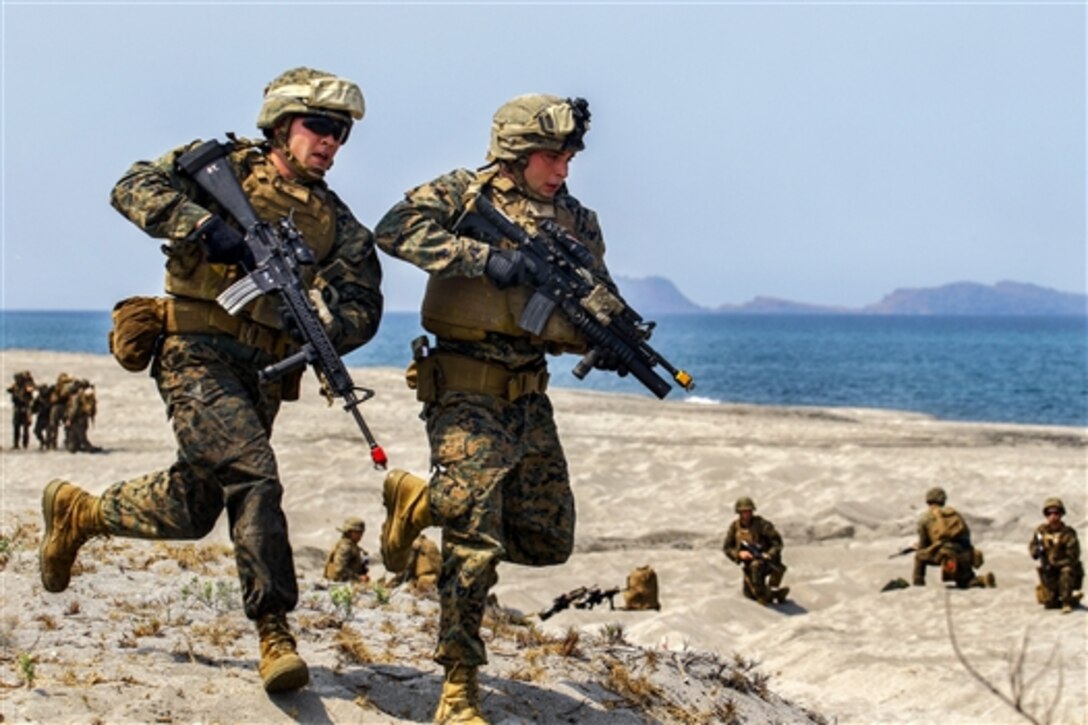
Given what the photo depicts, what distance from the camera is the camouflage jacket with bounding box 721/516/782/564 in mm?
16344

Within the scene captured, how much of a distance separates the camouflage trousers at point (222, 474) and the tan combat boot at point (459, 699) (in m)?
Result: 0.69

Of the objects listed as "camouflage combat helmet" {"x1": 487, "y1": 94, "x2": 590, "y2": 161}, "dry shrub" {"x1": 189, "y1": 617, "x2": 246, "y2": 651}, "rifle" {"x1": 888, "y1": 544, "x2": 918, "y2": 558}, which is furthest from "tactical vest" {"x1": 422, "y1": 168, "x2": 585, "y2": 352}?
"rifle" {"x1": 888, "y1": 544, "x2": 918, "y2": 558}

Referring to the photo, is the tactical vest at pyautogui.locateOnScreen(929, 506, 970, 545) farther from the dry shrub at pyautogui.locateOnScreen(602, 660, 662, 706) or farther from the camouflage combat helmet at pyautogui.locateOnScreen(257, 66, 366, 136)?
the camouflage combat helmet at pyautogui.locateOnScreen(257, 66, 366, 136)

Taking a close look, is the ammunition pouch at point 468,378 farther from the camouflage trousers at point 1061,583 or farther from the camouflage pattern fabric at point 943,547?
the camouflage pattern fabric at point 943,547

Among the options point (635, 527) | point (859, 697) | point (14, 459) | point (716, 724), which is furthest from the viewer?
point (14, 459)

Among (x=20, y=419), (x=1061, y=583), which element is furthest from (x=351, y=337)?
(x=20, y=419)

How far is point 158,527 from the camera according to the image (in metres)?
6.30

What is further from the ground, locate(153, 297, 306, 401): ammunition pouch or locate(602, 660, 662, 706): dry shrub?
locate(153, 297, 306, 401): ammunition pouch

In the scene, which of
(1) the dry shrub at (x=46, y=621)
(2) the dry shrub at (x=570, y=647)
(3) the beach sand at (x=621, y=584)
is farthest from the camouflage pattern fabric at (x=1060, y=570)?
(1) the dry shrub at (x=46, y=621)

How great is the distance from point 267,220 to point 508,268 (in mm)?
979

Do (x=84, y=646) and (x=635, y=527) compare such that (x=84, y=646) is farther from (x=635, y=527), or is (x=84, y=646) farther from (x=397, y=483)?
(x=635, y=527)

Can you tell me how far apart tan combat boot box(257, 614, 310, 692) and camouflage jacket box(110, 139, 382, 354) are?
1.11 m

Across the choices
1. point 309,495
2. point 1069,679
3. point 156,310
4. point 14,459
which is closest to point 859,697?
point 1069,679

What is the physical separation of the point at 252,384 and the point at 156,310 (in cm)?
48
